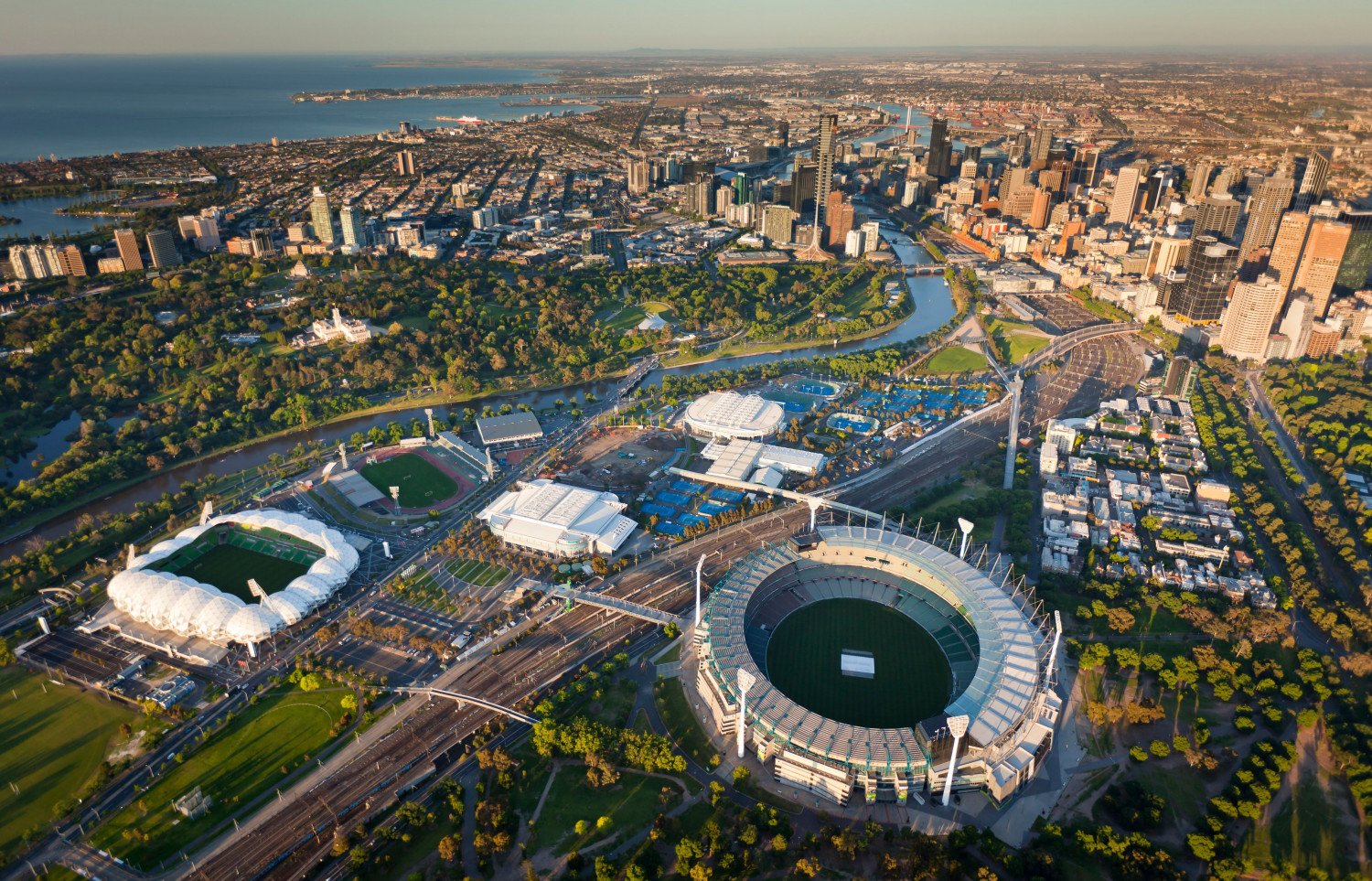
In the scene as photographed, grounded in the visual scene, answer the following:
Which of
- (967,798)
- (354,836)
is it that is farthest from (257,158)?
Answer: (967,798)

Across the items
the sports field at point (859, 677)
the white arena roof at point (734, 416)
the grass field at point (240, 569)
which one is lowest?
the grass field at point (240, 569)

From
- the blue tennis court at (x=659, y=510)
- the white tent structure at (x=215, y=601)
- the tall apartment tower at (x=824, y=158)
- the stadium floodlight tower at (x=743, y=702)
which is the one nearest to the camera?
the stadium floodlight tower at (x=743, y=702)

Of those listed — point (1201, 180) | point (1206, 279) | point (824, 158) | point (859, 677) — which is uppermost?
point (824, 158)

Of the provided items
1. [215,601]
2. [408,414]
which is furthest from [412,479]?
[215,601]

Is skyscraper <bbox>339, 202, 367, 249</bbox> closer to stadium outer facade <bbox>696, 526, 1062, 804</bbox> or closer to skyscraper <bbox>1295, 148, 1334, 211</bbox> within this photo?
stadium outer facade <bbox>696, 526, 1062, 804</bbox>

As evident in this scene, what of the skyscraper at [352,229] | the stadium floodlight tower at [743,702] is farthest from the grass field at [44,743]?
the skyscraper at [352,229]

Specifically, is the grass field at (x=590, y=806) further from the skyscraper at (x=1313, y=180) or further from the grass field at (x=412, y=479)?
the skyscraper at (x=1313, y=180)

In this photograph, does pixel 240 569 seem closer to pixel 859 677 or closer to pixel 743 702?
pixel 743 702
